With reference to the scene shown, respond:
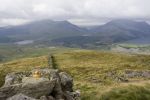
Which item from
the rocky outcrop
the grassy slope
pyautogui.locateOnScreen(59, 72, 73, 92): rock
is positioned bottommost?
the grassy slope

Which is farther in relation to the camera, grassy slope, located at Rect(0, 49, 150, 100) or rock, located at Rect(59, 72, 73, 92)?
grassy slope, located at Rect(0, 49, 150, 100)

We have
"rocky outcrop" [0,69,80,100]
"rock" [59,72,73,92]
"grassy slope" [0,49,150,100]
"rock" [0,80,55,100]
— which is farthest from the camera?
"grassy slope" [0,49,150,100]

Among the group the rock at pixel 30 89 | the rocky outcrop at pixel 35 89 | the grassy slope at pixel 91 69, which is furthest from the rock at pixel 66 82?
the rock at pixel 30 89

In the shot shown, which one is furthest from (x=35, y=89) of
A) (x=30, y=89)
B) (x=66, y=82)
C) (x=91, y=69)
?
(x=91, y=69)

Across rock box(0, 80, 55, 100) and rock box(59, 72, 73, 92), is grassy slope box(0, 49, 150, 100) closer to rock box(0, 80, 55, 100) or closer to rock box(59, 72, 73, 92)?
rock box(59, 72, 73, 92)

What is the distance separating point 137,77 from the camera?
293 ft

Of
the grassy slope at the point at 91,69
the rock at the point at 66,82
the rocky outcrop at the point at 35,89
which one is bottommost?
the grassy slope at the point at 91,69

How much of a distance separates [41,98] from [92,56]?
140302mm

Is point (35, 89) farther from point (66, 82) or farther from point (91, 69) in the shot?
point (91, 69)

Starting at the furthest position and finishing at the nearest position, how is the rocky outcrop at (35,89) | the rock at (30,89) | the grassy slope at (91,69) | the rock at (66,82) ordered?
the grassy slope at (91,69) → the rock at (66,82) → the rock at (30,89) → the rocky outcrop at (35,89)

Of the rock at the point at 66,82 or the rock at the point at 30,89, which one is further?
the rock at the point at 66,82

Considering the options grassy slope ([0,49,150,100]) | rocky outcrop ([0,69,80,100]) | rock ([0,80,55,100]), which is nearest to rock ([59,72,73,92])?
rocky outcrop ([0,69,80,100])

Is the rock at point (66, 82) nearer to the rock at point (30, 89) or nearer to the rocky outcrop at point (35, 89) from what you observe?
the rocky outcrop at point (35, 89)

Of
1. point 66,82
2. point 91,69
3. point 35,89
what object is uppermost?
point 35,89
